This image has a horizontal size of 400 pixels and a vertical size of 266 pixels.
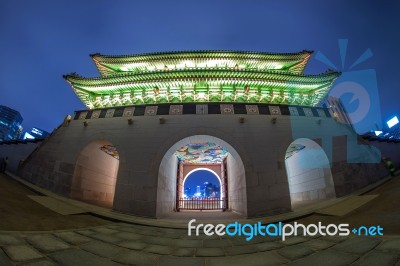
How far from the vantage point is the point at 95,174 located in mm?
10961

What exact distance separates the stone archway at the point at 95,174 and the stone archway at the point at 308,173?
38.1 feet

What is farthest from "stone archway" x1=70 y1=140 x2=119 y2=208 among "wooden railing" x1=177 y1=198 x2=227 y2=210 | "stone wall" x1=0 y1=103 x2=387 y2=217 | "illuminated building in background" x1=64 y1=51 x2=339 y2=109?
"wooden railing" x1=177 y1=198 x2=227 y2=210

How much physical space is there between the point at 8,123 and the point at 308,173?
13351cm

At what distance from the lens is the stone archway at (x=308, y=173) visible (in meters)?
9.15

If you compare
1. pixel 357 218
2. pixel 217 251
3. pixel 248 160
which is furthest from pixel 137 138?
pixel 357 218

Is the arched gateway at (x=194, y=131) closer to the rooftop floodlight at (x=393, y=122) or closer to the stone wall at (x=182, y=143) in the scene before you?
the stone wall at (x=182, y=143)

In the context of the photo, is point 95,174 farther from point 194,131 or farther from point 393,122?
point 393,122

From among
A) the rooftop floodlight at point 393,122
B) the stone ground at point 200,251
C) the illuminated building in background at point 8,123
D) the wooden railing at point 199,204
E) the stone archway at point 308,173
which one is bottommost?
the wooden railing at point 199,204

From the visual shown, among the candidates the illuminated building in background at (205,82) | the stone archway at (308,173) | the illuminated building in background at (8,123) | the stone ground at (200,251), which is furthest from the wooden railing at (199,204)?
the illuminated building in background at (8,123)

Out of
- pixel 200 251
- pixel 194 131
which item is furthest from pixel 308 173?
pixel 200 251

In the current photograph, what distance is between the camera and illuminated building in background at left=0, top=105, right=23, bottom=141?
3474 inches

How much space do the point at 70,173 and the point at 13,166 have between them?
8397mm

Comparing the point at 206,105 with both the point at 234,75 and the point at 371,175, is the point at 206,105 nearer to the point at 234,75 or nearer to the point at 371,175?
the point at 234,75

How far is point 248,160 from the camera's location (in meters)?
8.71
